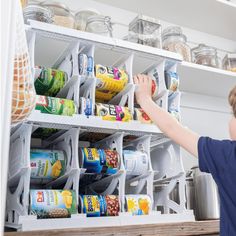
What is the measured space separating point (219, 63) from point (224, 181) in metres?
0.97

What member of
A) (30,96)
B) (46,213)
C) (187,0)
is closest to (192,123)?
(187,0)

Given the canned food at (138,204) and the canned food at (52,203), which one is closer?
the canned food at (52,203)

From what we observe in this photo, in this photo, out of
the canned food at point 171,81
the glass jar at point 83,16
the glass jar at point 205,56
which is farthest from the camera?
the glass jar at point 205,56

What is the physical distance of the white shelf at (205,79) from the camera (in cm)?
149

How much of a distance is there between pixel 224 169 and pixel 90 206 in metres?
0.36

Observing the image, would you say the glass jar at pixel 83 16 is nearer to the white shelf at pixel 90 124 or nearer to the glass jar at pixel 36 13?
the glass jar at pixel 36 13

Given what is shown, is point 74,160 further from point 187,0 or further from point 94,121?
point 187,0

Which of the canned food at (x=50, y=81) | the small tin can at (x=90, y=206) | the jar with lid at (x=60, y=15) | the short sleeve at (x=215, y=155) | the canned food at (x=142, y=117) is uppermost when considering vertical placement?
the jar with lid at (x=60, y=15)

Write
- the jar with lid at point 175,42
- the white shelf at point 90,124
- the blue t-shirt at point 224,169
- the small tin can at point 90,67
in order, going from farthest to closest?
the jar with lid at point 175,42
the small tin can at point 90,67
the white shelf at point 90,124
the blue t-shirt at point 224,169

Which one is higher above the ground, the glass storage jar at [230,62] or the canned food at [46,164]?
the glass storage jar at [230,62]

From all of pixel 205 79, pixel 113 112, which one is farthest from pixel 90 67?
pixel 205 79

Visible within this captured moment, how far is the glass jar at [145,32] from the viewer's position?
129 centimetres

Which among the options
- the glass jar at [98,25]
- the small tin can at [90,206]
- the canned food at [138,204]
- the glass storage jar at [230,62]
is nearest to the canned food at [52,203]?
the small tin can at [90,206]

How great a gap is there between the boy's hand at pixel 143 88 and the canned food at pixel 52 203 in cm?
35
